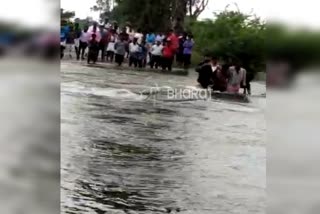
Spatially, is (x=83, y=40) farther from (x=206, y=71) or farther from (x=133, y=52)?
(x=206, y=71)

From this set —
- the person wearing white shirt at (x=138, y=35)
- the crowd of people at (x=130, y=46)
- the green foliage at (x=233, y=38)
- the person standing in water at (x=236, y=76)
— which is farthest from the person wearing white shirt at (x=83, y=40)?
the person standing in water at (x=236, y=76)

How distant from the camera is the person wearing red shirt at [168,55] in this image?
8.74 feet

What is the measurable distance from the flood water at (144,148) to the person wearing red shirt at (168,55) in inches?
2.3

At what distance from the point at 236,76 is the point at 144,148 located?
0.53 m

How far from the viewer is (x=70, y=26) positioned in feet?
8.52

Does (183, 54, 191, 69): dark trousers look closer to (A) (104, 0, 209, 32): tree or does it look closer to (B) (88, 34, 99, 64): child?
(A) (104, 0, 209, 32): tree

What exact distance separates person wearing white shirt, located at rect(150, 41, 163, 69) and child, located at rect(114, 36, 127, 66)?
5.4 inches

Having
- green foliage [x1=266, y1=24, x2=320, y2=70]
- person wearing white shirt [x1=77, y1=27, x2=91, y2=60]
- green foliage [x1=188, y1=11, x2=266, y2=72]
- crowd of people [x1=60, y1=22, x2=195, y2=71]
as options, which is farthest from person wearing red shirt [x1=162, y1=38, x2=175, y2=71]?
green foliage [x1=266, y1=24, x2=320, y2=70]

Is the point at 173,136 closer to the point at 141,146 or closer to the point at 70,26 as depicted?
the point at 141,146

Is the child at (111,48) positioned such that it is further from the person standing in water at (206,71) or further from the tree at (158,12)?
the person standing in water at (206,71)

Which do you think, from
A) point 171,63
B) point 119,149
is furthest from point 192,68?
point 119,149

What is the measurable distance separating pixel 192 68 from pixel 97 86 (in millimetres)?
447

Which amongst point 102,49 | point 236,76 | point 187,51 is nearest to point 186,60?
point 187,51

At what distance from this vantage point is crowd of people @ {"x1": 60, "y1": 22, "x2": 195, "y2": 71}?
2637 mm
